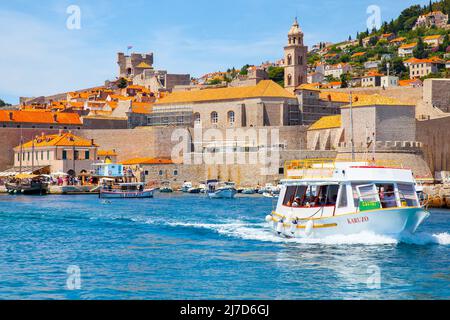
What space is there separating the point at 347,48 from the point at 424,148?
105249 mm

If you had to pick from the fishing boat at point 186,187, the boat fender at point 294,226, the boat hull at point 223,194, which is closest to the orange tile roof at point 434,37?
the fishing boat at point 186,187

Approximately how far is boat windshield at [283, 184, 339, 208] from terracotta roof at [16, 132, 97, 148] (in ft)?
148

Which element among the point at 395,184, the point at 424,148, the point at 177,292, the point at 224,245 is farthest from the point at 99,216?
the point at 424,148

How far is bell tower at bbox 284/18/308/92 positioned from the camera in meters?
87.4

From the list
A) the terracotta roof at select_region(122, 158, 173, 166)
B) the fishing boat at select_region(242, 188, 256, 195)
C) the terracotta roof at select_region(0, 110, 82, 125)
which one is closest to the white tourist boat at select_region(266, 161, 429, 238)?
the fishing boat at select_region(242, 188, 256, 195)

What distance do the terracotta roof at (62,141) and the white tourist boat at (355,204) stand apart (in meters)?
46.5

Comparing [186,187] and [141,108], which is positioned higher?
[141,108]

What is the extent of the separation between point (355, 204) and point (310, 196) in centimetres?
212

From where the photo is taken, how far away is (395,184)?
2133cm

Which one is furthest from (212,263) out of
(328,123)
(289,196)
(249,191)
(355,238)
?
(328,123)

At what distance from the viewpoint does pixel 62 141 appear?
A: 6669 cm

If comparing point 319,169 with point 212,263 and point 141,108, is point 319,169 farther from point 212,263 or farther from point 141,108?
point 141,108

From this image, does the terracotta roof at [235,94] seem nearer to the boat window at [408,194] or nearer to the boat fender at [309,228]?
the boat window at [408,194]
